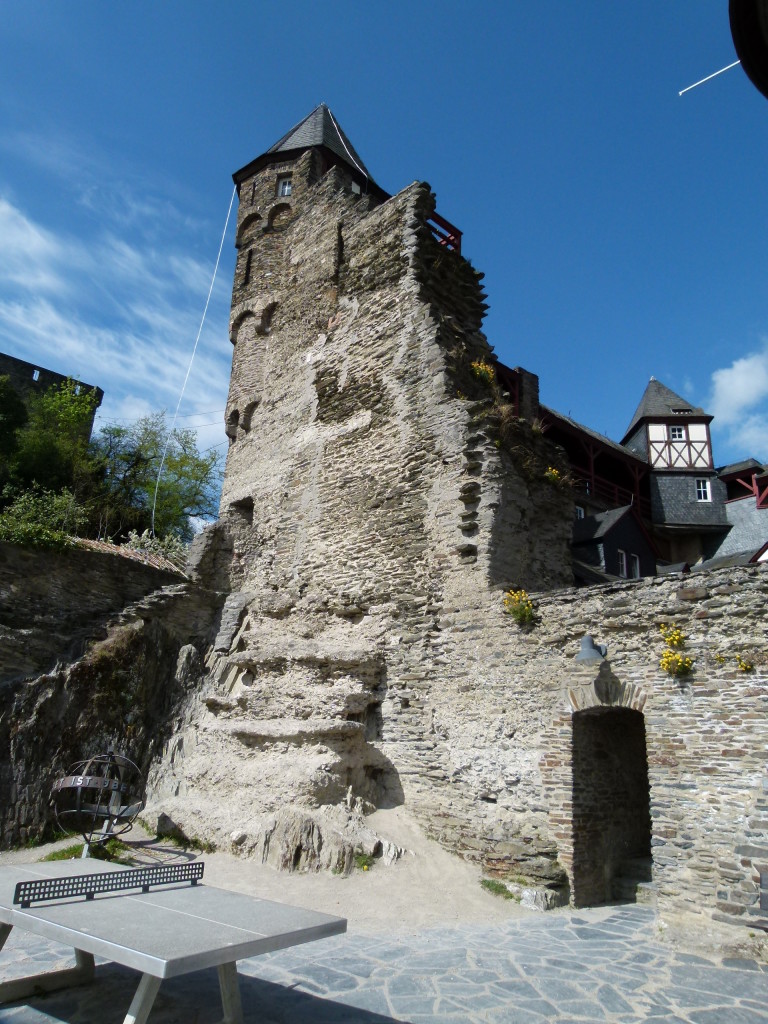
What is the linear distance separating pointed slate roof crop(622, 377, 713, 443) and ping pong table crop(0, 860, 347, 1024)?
31.3m

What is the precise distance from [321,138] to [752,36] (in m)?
16.9

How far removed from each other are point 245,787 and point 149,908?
18.2 ft

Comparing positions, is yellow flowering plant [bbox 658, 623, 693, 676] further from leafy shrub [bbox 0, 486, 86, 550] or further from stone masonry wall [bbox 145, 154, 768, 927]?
leafy shrub [bbox 0, 486, 86, 550]

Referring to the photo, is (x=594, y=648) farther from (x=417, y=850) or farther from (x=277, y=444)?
(x=277, y=444)

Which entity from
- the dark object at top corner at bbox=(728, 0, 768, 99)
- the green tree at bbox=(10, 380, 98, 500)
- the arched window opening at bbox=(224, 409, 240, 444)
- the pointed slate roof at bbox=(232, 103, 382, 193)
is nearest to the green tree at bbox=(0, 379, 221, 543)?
the green tree at bbox=(10, 380, 98, 500)

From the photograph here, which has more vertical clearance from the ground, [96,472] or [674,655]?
[96,472]

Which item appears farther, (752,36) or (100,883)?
(100,883)

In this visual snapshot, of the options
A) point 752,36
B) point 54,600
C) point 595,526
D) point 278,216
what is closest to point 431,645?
point 54,600

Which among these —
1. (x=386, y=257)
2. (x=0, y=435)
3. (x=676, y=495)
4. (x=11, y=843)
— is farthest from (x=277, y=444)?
(x=676, y=495)

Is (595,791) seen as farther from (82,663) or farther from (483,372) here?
(82,663)

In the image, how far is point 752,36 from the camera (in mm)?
4305

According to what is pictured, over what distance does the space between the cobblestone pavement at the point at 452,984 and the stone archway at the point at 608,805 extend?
4.33 feet

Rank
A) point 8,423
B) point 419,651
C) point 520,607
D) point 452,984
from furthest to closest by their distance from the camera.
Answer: point 8,423
point 419,651
point 520,607
point 452,984

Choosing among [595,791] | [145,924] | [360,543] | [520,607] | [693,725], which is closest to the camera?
[145,924]
